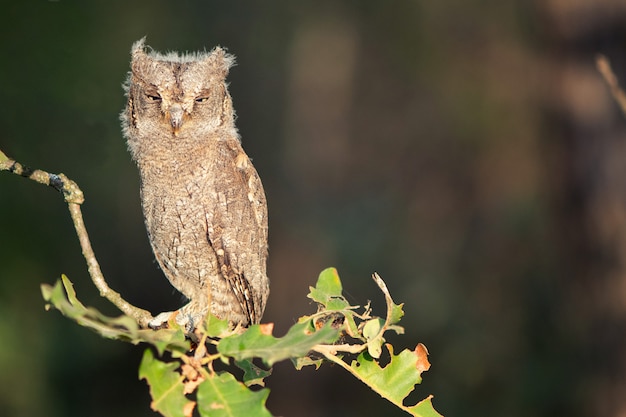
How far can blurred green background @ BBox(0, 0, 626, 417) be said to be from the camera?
470 centimetres

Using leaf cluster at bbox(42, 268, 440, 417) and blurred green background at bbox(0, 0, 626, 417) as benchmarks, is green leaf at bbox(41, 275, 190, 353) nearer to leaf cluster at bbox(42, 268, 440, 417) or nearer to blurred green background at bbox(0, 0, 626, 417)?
leaf cluster at bbox(42, 268, 440, 417)

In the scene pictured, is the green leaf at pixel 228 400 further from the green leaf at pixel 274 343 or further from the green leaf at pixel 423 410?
the green leaf at pixel 423 410

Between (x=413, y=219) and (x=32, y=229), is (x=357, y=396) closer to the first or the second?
(x=413, y=219)

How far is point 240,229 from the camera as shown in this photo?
2869mm

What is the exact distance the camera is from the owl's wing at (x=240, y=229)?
2822mm

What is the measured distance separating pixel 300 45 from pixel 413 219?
2.15 meters

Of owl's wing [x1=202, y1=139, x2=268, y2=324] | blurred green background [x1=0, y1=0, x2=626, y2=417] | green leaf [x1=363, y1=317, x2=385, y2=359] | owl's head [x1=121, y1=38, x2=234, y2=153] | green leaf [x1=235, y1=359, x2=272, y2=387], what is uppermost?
blurred green background [x1=0, y1=0, x2=626, y2=417]

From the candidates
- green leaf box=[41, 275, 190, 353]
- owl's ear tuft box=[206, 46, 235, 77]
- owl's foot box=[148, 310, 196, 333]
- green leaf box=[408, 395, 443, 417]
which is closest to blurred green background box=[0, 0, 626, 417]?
owl's ear tuft box=[206, 46, 235, 77]

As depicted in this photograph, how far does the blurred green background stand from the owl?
2435 millimetres

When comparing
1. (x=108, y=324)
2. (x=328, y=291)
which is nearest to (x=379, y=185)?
(x=328, y=291)

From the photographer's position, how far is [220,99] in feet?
8.94

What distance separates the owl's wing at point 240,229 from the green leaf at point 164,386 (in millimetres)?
1352

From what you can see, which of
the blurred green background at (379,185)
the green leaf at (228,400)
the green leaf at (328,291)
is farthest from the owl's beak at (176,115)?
the blurred green background at (379,185)

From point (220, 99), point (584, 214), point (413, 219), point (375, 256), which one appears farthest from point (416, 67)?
point (220, 99)
